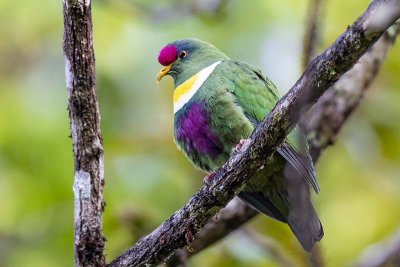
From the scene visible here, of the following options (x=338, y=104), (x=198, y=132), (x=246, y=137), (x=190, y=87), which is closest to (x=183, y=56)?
(x=190, y=87)

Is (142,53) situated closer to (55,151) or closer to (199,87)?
(55,151)

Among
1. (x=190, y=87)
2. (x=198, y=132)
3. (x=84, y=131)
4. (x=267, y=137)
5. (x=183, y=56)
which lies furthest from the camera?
(x=183, y=56)

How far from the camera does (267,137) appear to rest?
273cm

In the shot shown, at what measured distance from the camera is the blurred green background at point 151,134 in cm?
489

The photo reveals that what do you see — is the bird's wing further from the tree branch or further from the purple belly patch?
the tree branch

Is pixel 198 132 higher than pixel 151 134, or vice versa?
pixel 151 134

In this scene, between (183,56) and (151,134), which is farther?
(151,134)

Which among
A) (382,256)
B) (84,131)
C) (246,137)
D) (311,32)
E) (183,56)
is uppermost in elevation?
(183,56)

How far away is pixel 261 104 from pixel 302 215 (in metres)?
0.53

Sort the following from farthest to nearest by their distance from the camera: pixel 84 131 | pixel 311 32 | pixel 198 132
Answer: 1. pixel 198 132
2. pixel 84 131
3. pixel 311 32

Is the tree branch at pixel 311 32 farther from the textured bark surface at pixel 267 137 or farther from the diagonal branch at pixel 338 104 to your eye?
the diagonal branch at pixel 338 104

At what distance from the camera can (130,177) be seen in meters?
4.88

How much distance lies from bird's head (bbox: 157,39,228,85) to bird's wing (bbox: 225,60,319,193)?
408 mm

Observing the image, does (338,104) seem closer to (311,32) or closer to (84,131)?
(311,32)
